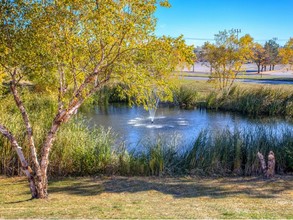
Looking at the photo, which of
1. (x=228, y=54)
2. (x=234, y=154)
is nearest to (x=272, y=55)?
(x=228, y=54)

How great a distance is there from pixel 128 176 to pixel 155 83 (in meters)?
3.17

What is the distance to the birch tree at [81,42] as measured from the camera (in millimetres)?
6008

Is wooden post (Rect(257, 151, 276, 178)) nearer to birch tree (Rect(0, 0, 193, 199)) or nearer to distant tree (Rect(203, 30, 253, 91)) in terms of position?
birch tree (Rect(0, 0, 193, 199))

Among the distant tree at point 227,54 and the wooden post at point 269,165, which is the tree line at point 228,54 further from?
the wooden post at point 269,165

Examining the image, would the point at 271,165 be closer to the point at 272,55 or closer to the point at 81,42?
the point at 81,42

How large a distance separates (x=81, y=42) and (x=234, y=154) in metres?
5.26

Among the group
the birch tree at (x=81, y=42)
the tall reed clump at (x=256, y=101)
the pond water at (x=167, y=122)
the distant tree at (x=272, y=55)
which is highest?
the distant tree at (x=272, y=55)

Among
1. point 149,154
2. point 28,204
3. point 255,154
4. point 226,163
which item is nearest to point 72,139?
point 149,154

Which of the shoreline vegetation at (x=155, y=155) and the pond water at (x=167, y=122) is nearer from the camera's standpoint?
the shoreline vegetation at (x=155, y=155)

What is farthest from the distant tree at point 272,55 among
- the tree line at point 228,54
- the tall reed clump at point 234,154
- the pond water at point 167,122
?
the tall reed clump at point 234,154

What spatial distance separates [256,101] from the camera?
2228 cm

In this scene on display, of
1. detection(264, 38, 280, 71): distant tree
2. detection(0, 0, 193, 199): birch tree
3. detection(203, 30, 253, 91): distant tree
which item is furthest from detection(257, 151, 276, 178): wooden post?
detection(264, 38, 280, 71): distant tree

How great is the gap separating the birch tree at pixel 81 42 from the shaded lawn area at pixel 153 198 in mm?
845

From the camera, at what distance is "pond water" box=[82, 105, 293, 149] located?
15.7m
